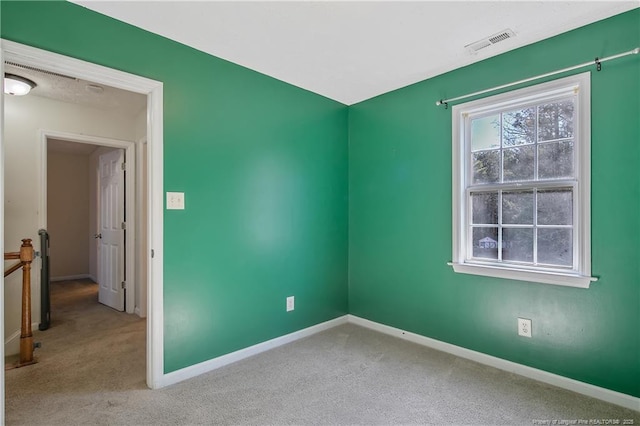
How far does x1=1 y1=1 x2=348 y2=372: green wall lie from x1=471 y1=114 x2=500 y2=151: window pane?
1.34m

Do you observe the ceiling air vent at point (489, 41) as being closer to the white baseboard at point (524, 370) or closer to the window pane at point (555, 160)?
the window pane at point (555, 160)

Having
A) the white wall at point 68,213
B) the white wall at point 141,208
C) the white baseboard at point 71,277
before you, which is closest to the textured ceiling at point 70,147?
the white wall at point 68,213

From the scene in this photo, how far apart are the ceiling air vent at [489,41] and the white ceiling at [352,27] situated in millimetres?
35

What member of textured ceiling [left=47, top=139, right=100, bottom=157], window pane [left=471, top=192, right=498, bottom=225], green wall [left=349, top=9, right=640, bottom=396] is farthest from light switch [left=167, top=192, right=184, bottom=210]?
textured ceiling [left=47, top=139, right=100, bottom=157]

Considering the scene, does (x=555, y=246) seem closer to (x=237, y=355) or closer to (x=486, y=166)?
(x=486, y=166)

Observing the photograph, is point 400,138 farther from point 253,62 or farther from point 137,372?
point 137,372

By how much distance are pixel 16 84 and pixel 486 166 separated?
4.00 metres

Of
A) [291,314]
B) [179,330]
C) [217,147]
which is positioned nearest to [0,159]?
[217,147]

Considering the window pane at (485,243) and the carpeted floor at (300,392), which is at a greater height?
the window pane at (485,243)

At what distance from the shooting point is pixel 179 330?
2299 millimetres

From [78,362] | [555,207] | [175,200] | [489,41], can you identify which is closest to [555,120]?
[555,207]

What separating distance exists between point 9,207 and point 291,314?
2808mm

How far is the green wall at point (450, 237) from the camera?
196 cm

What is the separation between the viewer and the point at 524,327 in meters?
2.34
